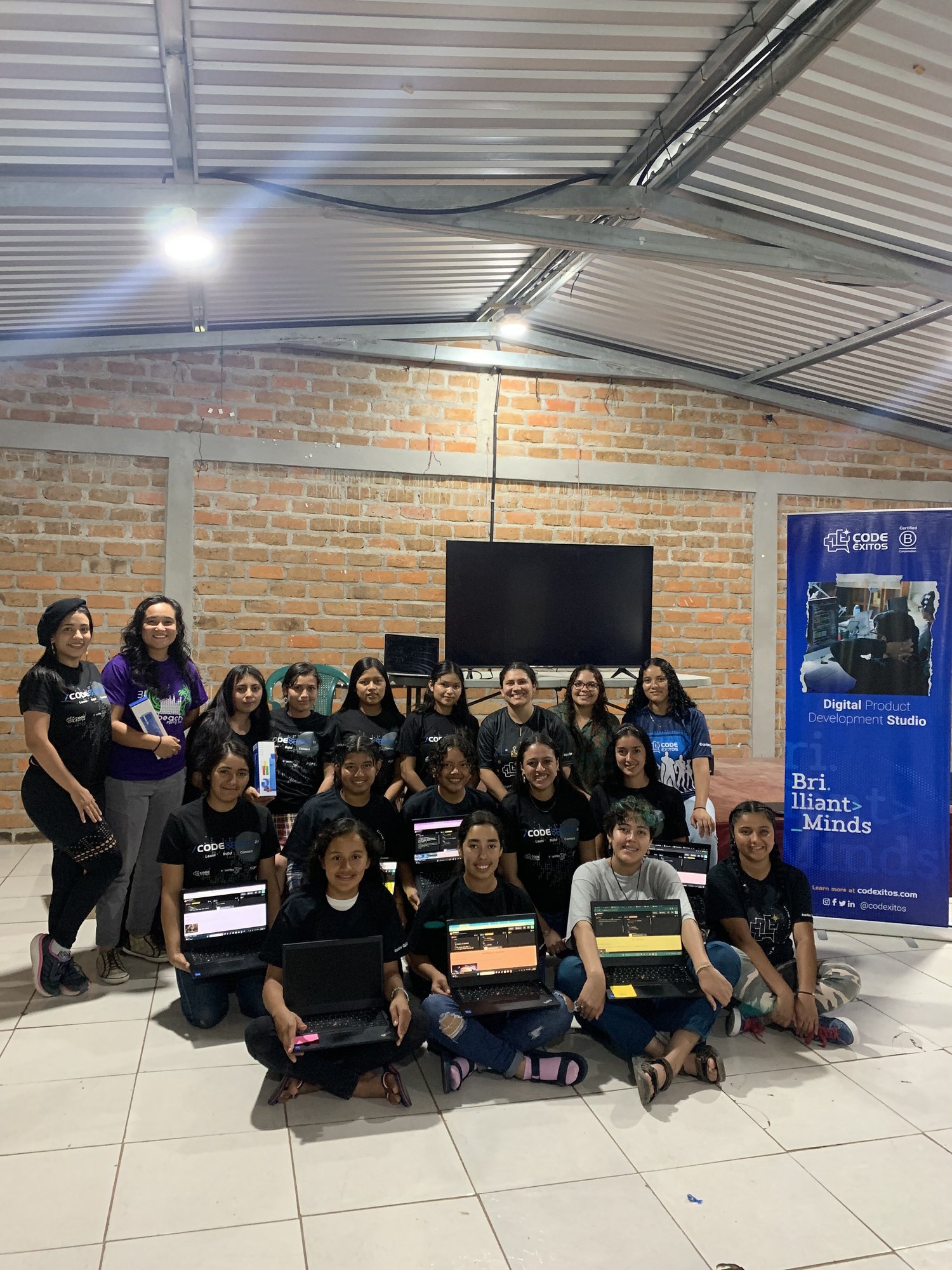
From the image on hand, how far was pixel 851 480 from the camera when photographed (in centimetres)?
746

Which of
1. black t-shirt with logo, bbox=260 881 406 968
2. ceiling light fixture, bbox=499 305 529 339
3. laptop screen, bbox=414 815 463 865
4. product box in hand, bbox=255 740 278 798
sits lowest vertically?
black t-shirt with logo, bbox=260 881 406 968

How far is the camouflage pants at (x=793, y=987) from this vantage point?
11.6 feet

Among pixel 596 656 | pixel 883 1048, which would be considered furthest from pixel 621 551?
pixel 883 1048

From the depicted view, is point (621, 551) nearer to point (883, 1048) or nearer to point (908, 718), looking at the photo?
point (908, 718)

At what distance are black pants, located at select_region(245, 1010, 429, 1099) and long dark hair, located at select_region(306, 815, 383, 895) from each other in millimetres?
447

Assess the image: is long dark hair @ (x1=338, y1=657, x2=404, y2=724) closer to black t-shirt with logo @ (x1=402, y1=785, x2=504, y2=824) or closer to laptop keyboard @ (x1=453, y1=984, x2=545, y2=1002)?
black t-shirt with logo @ (x1=402, y1=785, x2=504, y2=824)

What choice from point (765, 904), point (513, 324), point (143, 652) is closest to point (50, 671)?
point (143, 652)

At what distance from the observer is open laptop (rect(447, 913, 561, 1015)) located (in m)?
3.30

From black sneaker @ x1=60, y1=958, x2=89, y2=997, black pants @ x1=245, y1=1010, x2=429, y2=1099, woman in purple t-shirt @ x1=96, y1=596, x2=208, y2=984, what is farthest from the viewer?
woman in purple t-shirt @ x1=96, y1=596, x2=208, y2=984

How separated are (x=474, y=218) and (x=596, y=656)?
3217 millimetres

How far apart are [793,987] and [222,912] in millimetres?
2214

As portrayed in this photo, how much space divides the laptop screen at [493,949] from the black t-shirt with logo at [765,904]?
0.82m

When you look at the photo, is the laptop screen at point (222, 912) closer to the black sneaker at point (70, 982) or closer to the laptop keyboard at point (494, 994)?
the black sneaker at point (70, 982)

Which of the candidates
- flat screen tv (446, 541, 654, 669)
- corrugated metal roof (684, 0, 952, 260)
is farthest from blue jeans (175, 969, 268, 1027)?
corrugated metal roof (684, 0, 952, 260)
